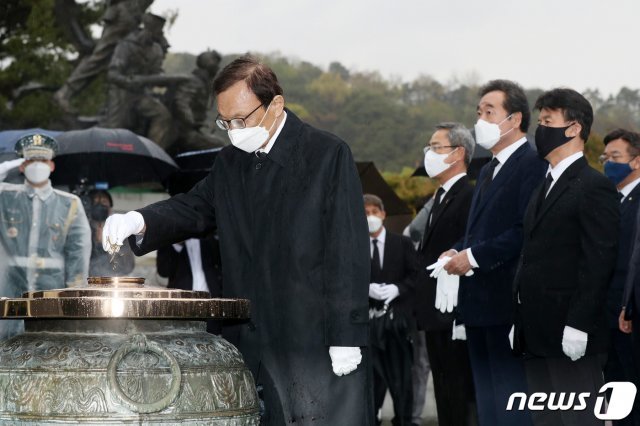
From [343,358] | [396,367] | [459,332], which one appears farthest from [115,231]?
[396,367]

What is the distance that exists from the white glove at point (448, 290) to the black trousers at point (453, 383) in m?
0.26

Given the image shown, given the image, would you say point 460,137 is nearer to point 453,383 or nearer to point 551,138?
point 551,138

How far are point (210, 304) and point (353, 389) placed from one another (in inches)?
30.7

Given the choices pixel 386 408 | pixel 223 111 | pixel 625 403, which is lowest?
pixel 386 408

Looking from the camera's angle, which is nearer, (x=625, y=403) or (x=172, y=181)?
(x=625, y=403)

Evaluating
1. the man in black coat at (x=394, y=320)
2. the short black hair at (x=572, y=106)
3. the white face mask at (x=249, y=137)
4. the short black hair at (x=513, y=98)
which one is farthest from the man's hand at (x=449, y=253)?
the man in black coat at (x=394, y=320)

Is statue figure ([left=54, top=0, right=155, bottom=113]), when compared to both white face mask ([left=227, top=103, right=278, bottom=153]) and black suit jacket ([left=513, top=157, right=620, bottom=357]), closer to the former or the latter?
black suit jacket ([left=513, top=157, right=620, bottom=357])

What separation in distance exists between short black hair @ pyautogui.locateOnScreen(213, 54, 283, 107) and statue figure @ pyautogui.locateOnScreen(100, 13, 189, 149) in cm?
2219

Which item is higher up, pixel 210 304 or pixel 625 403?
pixel 210 304

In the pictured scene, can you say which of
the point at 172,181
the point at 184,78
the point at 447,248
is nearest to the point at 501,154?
the point at 447,248

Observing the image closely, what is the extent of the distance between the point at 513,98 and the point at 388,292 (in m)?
2.71

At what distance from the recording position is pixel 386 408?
12125 millimetres

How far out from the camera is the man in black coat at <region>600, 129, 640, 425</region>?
7219 millimetres

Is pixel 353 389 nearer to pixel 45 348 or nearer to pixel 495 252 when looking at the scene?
pixel 45 348
